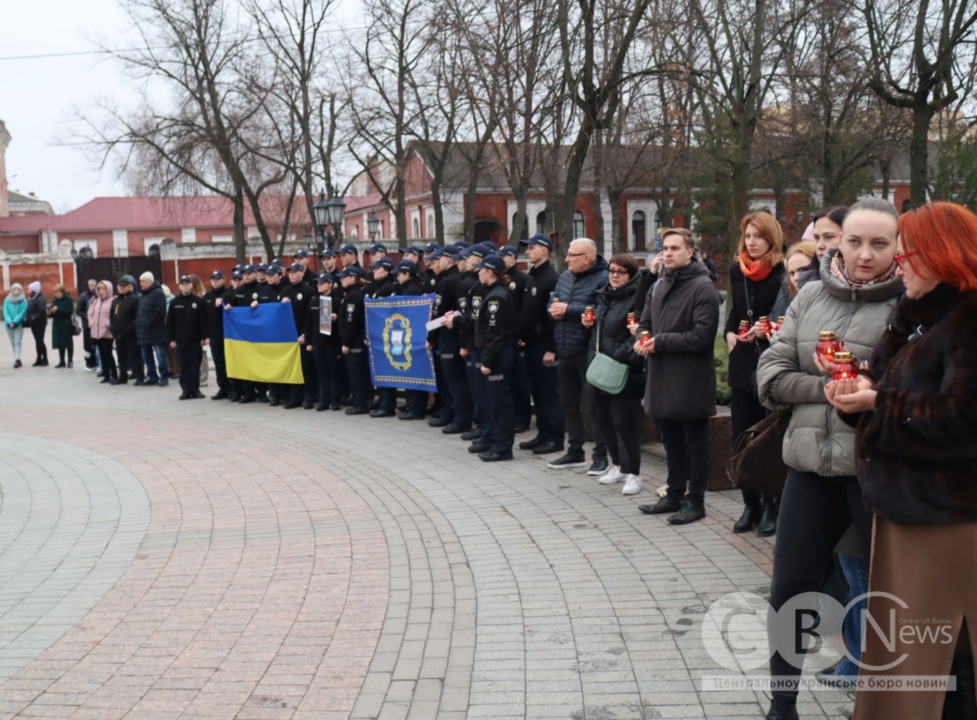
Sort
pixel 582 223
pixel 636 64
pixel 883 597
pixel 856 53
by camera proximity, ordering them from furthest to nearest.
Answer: pixel 582 223, pixel 856 53, pixel 636 64, pixel 883 597

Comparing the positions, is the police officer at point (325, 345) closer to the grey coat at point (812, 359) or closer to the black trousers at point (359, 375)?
the black trousers at point (359, 375)

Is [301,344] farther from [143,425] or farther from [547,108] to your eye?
[547,108]

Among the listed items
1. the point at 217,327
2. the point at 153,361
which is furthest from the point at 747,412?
the point at 153,361

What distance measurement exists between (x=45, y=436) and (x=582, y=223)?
53.7 m

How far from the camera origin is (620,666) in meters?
4.62

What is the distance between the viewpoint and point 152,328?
1795 centimetres

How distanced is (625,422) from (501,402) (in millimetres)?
2125

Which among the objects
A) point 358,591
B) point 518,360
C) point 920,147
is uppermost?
point 920,147

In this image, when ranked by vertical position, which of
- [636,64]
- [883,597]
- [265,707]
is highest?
[636,64]

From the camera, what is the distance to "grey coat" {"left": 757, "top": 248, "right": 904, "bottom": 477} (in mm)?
3729

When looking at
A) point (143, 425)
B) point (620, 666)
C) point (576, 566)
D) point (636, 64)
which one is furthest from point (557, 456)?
point (636, 64)

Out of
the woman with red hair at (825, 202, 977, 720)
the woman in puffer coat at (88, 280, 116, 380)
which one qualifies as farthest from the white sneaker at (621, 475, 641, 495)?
the woman in puffer coat at (88, 280, 116, 380)

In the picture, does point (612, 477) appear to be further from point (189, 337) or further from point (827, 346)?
point (189, 337)

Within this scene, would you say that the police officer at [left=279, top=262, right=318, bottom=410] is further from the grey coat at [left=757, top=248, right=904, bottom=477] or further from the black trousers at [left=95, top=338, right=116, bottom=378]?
the grey coat at [left=757, top=248, right=904, bottom=477]
